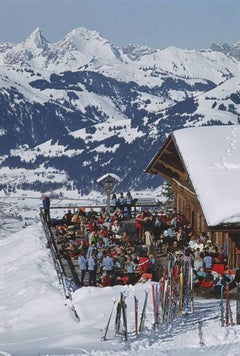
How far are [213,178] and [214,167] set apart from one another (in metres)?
0.96

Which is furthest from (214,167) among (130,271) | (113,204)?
(113,204)

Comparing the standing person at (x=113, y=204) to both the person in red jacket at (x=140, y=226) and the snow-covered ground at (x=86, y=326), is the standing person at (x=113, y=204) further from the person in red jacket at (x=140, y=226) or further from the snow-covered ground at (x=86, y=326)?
the snow-covered ground at (x=86, y=326)

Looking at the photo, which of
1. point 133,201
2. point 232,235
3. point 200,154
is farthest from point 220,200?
point 133,201

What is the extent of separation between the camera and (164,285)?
18.7 metres

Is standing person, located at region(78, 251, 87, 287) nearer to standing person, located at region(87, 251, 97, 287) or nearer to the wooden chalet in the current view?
standing person, located at region(87, 251, 97, 287)

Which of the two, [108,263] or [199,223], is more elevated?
[199,223]

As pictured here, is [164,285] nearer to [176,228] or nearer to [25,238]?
[176,228]

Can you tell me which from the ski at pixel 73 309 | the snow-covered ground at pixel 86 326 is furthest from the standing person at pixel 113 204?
the ski at pixel 73 309

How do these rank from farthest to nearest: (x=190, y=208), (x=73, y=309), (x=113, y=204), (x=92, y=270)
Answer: (x=113, y=204), (x=190, y=208), (x=92, y=270), (x=73, y=309)

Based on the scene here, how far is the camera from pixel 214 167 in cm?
2556

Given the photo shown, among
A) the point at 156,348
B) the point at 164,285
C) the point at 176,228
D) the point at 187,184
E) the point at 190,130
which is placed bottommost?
the point at 156,348

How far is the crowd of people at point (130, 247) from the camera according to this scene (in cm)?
2302

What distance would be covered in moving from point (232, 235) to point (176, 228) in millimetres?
5245

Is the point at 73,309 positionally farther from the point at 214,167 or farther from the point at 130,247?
the point at 214,167
